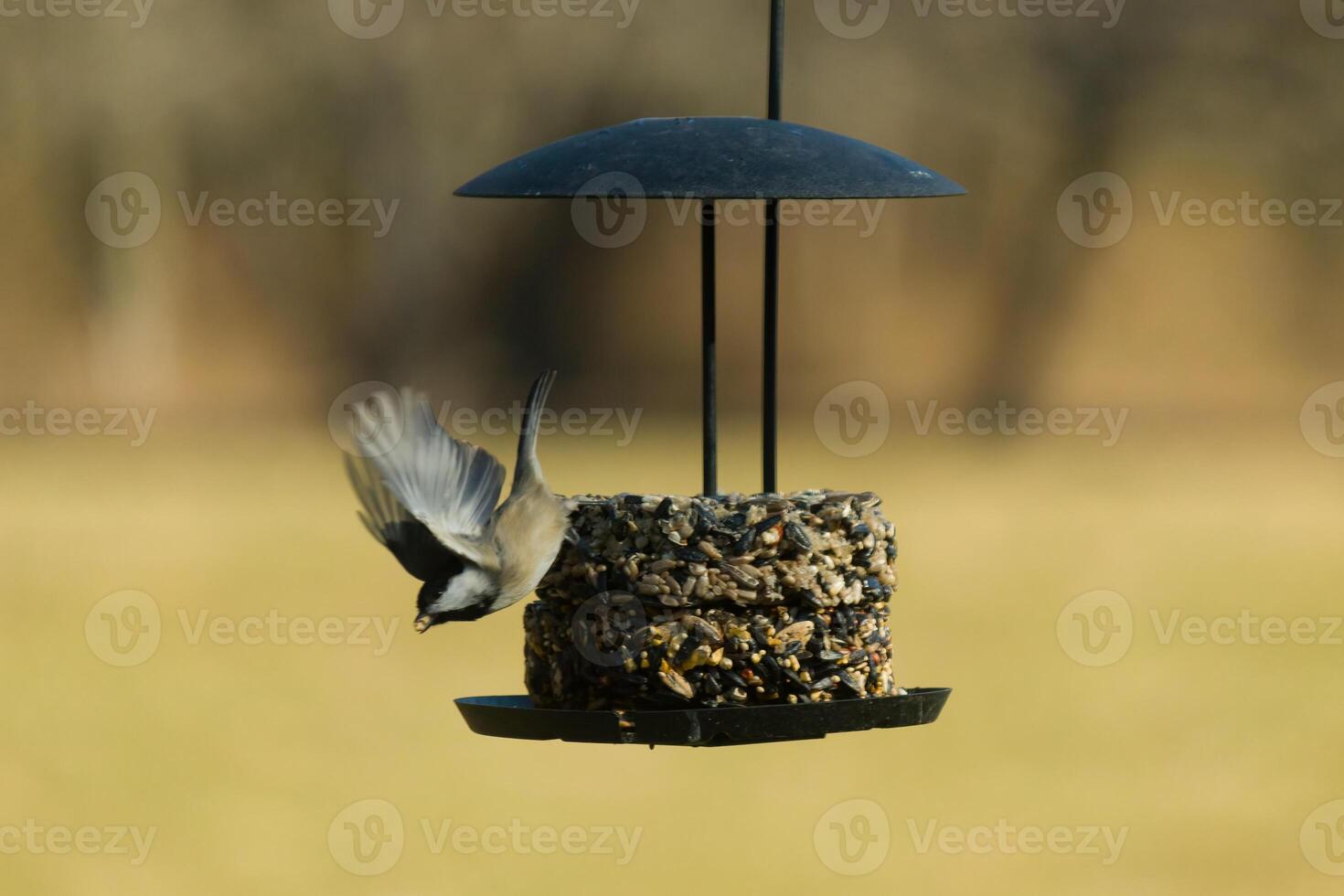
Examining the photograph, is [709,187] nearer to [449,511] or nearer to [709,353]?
[709,353]

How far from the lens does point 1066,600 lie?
13.7 metres

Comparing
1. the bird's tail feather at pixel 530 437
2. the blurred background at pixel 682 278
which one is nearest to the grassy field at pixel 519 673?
the blurred background at pixel 682 278

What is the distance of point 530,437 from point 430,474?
329 millimetres

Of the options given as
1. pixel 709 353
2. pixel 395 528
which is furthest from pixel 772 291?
pixel 395 528

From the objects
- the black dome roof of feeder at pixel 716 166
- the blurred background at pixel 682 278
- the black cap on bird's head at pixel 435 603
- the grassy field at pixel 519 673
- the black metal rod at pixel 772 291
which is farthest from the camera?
the blurred background at pixel 682 278

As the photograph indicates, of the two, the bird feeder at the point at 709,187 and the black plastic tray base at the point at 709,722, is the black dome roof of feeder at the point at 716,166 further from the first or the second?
the black plastic tray base at the point at 709,722

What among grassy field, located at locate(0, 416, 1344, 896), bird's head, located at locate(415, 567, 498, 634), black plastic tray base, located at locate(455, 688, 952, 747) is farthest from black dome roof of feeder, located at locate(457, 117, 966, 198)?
grassy field, located at locate(0, 416, 1344, 896)

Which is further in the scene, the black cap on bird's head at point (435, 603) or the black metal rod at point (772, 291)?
the black metal rod at point (772, 291)

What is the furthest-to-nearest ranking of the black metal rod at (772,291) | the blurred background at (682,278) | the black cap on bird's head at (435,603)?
the blurred background at (682,278) < the black metal rod at (772,291) < the black cap on bird's head at (435,603)

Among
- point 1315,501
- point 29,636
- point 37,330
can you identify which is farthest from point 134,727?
point 1315,501

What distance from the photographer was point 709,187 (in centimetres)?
311

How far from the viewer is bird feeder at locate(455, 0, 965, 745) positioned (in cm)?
316

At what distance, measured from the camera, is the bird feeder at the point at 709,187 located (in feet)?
10.4

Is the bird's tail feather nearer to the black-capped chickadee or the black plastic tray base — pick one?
the black-capped chickadee
